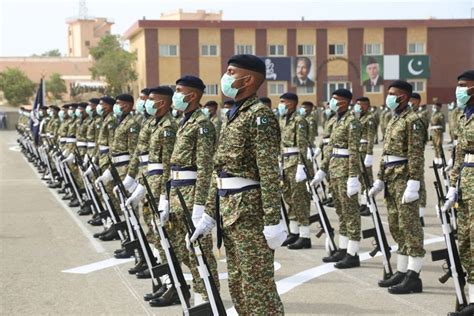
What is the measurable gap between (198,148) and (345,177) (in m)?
3.08

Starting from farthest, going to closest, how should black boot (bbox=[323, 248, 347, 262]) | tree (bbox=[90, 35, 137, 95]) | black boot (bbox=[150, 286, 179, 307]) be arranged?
tree (bbox=[90, 35, 137, 95]) < black boot (bbox=[323, 248, 347, 262]) < black boot (bbox=[150, 286, 179, 307])

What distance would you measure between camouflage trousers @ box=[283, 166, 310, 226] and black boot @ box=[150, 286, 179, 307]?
3.15 m

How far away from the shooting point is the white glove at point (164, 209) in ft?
21.5

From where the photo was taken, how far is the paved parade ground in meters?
6.91

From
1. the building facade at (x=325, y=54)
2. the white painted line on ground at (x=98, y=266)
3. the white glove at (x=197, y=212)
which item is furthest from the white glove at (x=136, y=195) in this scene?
the building facade at (x=325, y=54)

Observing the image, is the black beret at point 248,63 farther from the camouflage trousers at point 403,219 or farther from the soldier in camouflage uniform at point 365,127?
the soldier in camouflage uniform at point 365,127

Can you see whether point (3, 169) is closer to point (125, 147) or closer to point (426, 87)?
point (125, 147)

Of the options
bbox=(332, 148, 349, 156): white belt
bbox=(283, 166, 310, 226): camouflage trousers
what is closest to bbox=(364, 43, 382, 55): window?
bbox=(283, 166, 310, 226): camouflage trousers

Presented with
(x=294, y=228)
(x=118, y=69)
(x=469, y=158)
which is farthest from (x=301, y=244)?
(x=118, y=69)

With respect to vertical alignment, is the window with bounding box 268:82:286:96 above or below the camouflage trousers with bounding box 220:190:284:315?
above

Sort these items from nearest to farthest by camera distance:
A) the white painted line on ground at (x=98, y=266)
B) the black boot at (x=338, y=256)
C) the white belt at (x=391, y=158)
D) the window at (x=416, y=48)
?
1. the white belt at (x=391, y=158)
2. the white painted line on ground at (x=98, y=266)
3. the black boot at (x=338, y=256)
4. the window at (x=416, y=48)

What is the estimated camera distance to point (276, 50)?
183 feet

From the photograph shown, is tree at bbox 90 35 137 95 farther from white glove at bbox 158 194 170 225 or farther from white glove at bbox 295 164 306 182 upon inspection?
white glove at bbox 158 194 170 225

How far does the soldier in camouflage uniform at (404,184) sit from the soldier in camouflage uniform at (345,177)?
0.87 m
